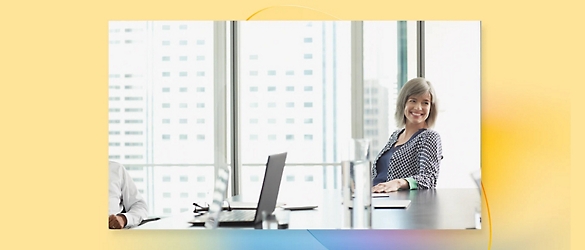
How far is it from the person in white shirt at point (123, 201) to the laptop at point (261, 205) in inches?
8.1

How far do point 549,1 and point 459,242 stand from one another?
0.96m

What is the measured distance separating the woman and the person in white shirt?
0.87 meters

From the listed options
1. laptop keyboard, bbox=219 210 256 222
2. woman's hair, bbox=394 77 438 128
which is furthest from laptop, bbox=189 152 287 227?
woman's hair, bbox=394 77 438 128

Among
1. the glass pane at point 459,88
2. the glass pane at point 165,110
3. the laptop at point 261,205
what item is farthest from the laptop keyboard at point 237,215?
the glass pane at point 459,88

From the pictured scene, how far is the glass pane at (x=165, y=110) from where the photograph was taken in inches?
95.1

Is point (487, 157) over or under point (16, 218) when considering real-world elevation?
over

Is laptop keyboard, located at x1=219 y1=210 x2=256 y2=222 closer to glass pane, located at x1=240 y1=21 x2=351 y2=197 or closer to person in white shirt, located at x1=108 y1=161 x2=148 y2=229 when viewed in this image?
glass pane, located at x1=240 y1=21 x2=351 y2=197

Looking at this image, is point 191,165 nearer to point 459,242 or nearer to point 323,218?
point 323,218

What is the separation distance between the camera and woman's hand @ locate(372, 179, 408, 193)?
8.05ft

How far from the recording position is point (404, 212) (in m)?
2.37

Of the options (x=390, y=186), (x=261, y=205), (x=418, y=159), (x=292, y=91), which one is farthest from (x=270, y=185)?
(x=418, y=159)

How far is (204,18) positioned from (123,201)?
747 mm

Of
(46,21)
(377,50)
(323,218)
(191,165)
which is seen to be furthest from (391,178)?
(46,21)

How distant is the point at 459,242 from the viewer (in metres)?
2.46
